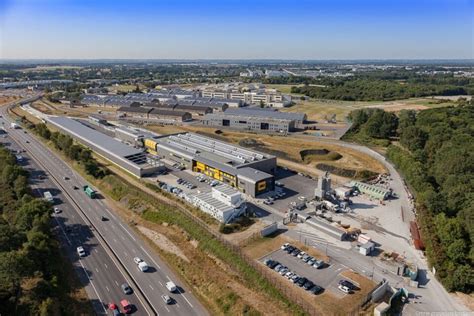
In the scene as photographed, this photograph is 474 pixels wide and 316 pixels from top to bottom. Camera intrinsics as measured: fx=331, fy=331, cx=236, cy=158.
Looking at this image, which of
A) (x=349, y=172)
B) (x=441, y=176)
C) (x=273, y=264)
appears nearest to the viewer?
(x=273, y=264)

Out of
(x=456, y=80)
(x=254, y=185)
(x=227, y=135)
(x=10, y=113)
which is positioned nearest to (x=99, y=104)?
(x=10, y=113)

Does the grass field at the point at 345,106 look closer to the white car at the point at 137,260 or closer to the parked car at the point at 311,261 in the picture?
the parked car at the point at 311,261

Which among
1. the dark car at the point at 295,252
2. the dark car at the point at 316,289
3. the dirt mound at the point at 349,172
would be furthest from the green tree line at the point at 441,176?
the dark car at the point at 295,252

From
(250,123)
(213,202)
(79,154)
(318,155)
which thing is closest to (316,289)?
(213,202)

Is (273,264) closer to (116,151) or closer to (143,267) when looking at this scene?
(143,267)

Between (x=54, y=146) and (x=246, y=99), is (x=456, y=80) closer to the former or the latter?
(x=246, y=99)

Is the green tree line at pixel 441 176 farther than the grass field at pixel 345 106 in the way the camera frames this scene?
No
